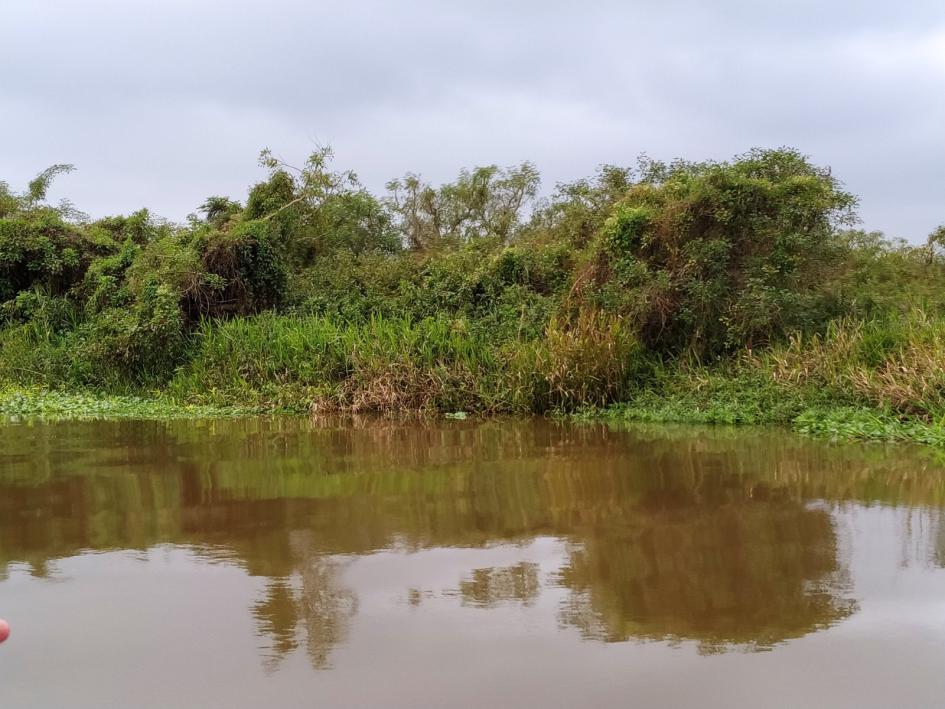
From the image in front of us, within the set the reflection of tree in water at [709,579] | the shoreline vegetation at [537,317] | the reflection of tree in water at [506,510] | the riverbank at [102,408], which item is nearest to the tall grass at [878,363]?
the shoreline vegetation at [537,317]

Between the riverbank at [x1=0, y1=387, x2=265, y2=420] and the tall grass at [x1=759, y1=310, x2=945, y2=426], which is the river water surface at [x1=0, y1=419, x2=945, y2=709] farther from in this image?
the riverbank at [x1=0, y1=387, x2=265, y2=420]

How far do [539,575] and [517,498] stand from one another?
182 centimetres

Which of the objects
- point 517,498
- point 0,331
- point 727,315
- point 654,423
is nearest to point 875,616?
point 517,498

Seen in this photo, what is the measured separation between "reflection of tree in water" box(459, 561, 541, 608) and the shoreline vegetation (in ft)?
18.4

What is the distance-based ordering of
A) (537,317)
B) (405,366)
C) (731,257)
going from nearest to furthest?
(731,257) → (405,366) → (537,317)

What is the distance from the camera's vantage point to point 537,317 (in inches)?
526

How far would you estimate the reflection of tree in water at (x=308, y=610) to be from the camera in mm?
3335

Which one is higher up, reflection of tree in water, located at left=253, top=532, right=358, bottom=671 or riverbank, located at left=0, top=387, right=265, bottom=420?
riverbank, located at left=0, top=387, right=265, bottom=420

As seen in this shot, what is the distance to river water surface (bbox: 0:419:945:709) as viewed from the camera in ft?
9.96

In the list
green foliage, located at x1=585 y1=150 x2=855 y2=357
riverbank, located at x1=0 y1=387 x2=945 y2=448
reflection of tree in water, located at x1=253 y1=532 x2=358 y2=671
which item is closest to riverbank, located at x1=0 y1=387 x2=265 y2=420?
riverbank, located at x1=0 y1=387 x2=945 y2=448

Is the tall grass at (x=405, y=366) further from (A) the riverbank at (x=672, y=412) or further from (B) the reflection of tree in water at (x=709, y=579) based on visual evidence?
(B) the reflection of tree in water at (x=709, y=579)

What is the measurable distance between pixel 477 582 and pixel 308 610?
865 mm

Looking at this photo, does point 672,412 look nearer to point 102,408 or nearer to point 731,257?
point 731,257

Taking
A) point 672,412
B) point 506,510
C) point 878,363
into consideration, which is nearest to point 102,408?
point 672,412
